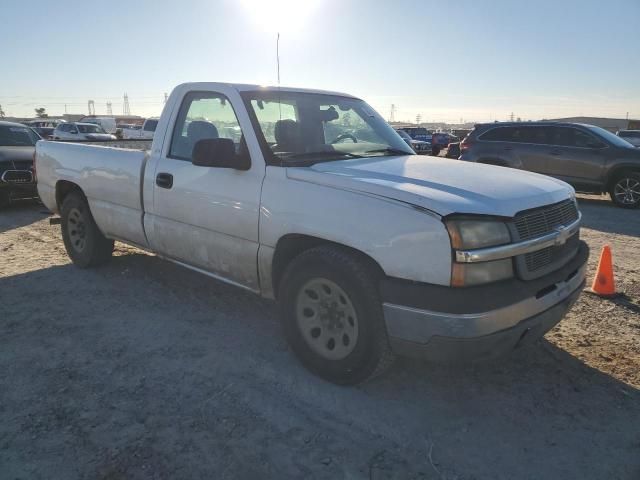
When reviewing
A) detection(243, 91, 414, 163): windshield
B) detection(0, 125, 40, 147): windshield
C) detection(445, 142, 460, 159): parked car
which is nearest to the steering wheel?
detection(243, 91, 414, 163): windshield

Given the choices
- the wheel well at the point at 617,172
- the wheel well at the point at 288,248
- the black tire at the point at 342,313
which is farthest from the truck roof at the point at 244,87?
the wheel well at the point at 617,172

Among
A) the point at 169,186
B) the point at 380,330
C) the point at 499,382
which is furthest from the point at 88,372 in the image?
the point at 499,382

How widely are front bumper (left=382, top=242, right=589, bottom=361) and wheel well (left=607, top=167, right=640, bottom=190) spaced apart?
31.0 ft

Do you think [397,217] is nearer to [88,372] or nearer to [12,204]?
[88,372]

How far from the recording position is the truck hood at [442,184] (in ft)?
8.47

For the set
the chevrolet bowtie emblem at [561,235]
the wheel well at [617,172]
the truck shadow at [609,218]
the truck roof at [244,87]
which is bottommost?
the truck shadow at [609,218]

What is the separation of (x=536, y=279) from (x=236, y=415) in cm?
191

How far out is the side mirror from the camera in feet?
10.5

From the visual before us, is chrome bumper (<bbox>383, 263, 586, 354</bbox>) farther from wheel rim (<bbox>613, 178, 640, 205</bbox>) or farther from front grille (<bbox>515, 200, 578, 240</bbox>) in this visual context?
wheel rim (<bbox>613, 178, 640, 205</bbox>)

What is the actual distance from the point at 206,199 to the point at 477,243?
2.08 meters

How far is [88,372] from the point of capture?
3201 mm

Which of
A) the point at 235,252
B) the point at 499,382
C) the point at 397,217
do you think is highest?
the point at 397,217

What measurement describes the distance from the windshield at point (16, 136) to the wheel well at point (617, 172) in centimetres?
1267

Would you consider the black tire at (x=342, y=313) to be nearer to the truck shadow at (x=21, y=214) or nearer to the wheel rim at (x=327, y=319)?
the wheel rim at (x=327, y=319)
